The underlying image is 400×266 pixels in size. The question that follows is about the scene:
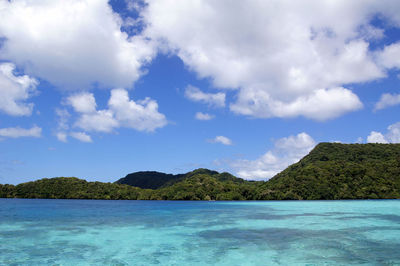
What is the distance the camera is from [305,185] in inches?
3733

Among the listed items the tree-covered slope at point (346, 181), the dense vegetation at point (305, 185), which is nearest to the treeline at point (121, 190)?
the dense vegetation at point (305, 185)

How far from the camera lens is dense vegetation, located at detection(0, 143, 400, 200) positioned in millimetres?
88625

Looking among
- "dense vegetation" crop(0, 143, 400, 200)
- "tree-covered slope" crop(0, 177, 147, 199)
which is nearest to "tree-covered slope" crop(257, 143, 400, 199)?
"dense vegetation" crop(0, 143, 400, 200)

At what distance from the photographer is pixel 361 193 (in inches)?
3396

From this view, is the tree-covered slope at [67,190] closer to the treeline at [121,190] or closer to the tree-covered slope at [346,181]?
the treeline at [121,190]

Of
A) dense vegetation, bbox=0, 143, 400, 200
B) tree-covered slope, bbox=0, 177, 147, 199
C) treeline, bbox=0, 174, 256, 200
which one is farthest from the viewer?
Answer: tree-covered slope, bbox=0, 177, 147, 199

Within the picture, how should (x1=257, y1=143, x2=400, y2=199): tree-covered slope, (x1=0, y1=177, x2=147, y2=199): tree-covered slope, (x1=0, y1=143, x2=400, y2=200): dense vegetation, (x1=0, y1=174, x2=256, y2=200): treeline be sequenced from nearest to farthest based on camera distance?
(x1=257, y1=143, x2=400, y2=199): tree-covered slope, (x1=0, y1=143, x2=400, y2=200): dense vegetation, (x1=0, y1=174, x2=256, y2=200): treeline, (x1=0, y1=177, x2=147, y2=199): tree-covered slope

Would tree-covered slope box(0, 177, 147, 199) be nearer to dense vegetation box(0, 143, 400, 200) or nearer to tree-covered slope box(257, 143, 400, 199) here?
dense vegetation box(0, 143, 400, 200)

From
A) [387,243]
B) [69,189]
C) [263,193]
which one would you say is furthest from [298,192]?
[69,189]

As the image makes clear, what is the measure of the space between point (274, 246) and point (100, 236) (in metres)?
12.4

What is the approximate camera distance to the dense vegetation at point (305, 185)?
291 feet

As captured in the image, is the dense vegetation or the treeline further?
the treeline

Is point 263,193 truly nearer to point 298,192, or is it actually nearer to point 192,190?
point 298,192

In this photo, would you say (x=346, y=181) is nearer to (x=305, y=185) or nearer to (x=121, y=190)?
(x=305, y=185)
